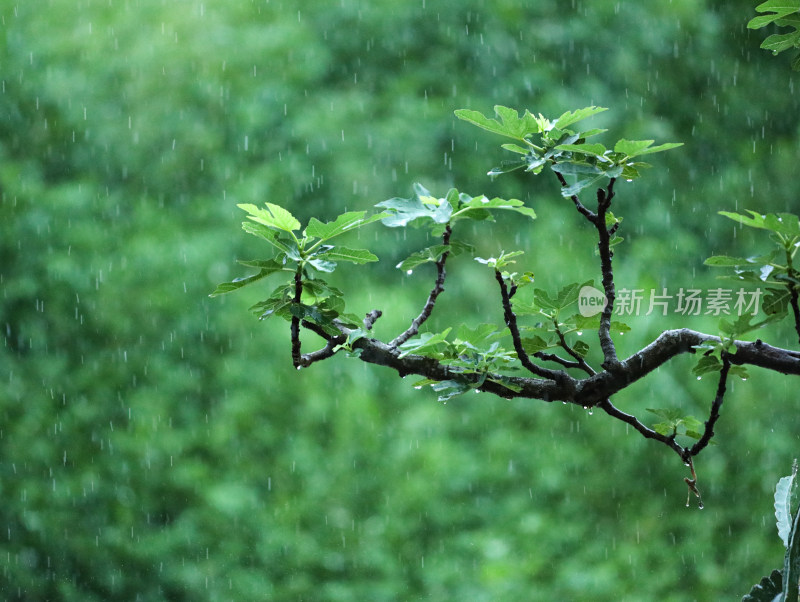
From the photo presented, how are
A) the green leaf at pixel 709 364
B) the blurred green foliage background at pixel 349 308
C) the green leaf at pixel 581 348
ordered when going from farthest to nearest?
the blurred green foliage background at pixel 349 308
the green leaf at pixel 581 348
the green leaf at pixel 709 364

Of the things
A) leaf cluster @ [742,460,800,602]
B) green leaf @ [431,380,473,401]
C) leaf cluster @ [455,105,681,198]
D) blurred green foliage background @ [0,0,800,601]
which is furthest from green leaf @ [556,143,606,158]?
blurred green foliage background @ [0,0,800,601]

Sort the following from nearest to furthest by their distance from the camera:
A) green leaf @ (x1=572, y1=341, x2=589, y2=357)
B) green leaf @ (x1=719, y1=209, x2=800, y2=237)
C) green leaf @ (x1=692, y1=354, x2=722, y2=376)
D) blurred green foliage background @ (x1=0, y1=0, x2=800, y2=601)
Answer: green leaf @ (x1=719, y1=209, x2=800, y2=237) → green leaf @ (x1=692, y1=354, x2=722, y2=376) → green leaf @ (x1=572, y1=341, x2=589, y2=357) → blurred green foliage background @ (x1=0, y1=0, x2=800, y2=601)

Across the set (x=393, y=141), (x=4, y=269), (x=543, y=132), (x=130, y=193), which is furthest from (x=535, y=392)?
(x=4, y=269)

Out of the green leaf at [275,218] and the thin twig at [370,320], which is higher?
the green leaf at [275,218]

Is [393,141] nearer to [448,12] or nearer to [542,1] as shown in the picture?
[448,12]

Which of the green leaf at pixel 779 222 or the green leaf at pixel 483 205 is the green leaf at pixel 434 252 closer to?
the green leaf at pixel 483 205

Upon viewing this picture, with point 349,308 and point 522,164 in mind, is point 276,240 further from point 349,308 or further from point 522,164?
point 349,308

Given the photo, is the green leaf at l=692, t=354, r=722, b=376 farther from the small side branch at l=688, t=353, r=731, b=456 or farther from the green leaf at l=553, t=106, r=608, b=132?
the green leaf at l=553, t=106, r=608, b=132

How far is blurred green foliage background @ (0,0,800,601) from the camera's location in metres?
A: 2.29

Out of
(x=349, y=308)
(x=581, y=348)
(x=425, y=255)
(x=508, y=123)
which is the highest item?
(x=508, y=123)

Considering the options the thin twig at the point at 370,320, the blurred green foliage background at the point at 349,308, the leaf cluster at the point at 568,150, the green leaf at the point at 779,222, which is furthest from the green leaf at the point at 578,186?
the blurred green foliage background at the point at 349,308

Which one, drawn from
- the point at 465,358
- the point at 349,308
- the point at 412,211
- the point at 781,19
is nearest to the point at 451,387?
the point at 465,358

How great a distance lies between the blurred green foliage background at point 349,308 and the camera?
229 cm

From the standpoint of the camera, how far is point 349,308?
2.29m
